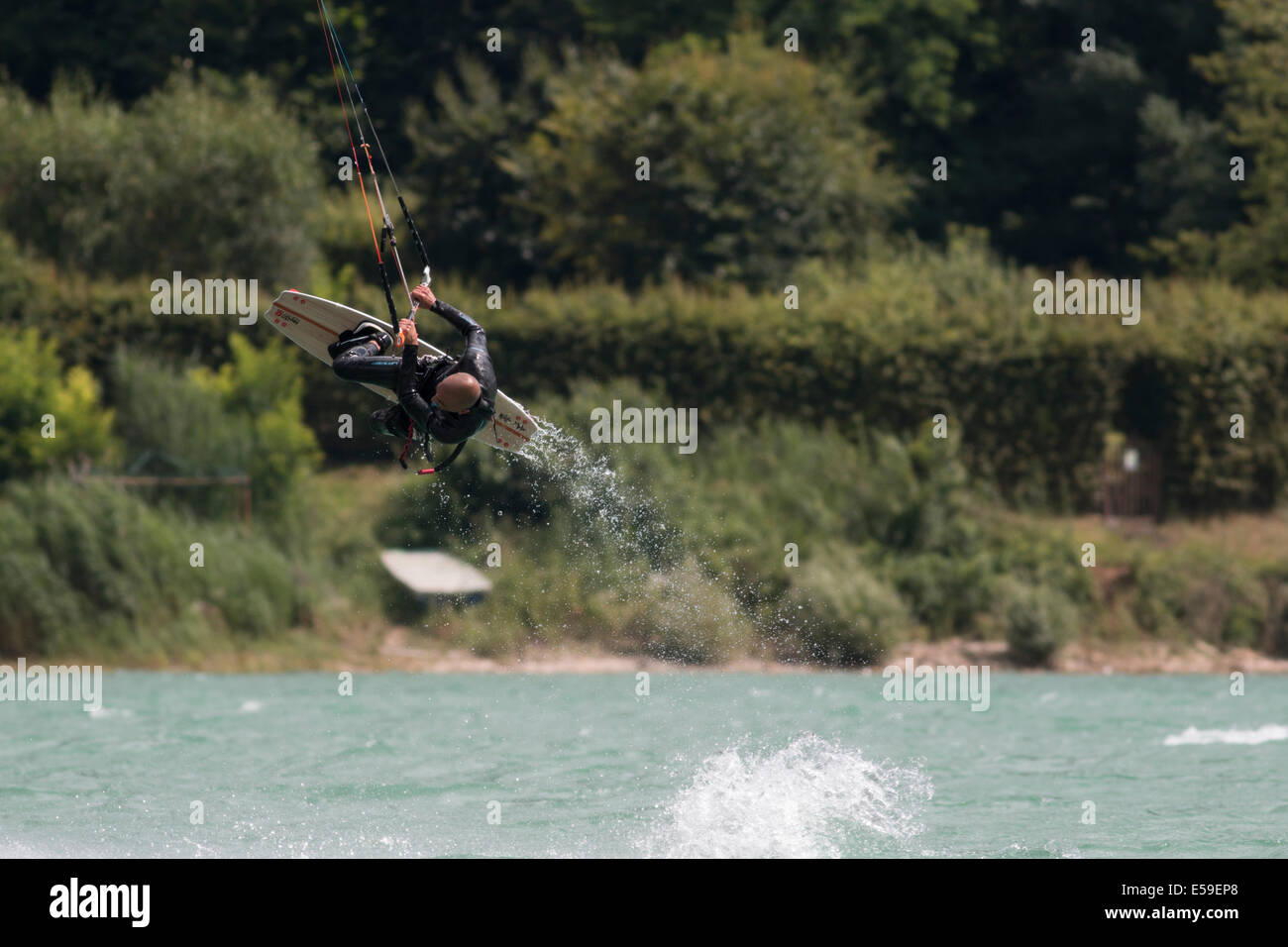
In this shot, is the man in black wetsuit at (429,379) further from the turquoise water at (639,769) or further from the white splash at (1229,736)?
the white splash at (1229,736)

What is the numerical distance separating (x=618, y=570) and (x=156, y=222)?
40.3 ft

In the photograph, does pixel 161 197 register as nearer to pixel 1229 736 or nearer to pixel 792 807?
pixel 1229 736

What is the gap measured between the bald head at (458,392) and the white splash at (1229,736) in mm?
10720

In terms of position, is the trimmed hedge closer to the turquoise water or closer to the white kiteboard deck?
the turquoise water

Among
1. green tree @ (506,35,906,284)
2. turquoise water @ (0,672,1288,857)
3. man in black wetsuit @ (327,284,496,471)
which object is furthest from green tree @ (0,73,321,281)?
man in black wetsuit @ (327,284,496,471)

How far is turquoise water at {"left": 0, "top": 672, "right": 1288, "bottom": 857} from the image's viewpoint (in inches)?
622

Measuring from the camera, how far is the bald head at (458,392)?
44.1 feet

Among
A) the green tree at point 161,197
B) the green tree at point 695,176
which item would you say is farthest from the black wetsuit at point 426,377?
the green tree at point 695,176

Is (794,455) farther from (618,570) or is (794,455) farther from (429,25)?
(429,25)

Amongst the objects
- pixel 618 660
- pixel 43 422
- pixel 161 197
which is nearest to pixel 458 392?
pixel 618 660

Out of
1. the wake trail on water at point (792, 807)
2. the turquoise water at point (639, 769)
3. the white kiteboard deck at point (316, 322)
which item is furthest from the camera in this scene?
the white kiteboard deck at point (316, 322)

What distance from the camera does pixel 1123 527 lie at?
3064cm

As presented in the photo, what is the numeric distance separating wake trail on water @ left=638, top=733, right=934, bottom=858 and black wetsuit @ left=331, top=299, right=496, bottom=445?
391 cm

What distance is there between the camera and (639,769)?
1891 cm
